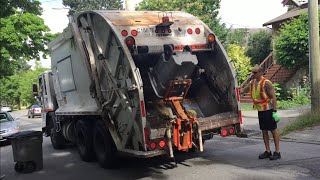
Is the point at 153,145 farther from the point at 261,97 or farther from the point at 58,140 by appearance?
the point at 58,140

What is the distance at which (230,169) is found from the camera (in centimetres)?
708

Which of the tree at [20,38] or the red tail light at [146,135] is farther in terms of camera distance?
the tree at [20,38]

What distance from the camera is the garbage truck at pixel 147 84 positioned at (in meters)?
6.76

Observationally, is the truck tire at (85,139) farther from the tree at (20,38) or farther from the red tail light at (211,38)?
the tree at (20,38)

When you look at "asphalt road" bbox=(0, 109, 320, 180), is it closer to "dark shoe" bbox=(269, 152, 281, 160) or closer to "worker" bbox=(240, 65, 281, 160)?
"dark shoe" bbox=(269, 152, 281, 160)

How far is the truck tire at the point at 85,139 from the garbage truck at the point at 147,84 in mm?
21

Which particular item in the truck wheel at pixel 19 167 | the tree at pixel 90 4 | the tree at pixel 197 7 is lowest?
the truck wheel at pixel 19 167

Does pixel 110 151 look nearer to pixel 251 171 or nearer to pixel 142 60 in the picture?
pixel 142 60

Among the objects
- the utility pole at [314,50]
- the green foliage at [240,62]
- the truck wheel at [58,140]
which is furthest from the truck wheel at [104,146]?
the green foliage at [240,62]

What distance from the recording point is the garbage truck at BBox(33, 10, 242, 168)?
6.76 meters

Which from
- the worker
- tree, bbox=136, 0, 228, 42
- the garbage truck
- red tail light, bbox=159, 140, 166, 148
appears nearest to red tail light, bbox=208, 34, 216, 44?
the garbage truck

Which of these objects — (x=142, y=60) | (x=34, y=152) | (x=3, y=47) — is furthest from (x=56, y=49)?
(x=3, y=47)

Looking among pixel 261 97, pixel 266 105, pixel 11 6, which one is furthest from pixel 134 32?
pixel 11 6

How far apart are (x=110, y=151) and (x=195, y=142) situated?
1.74 m
